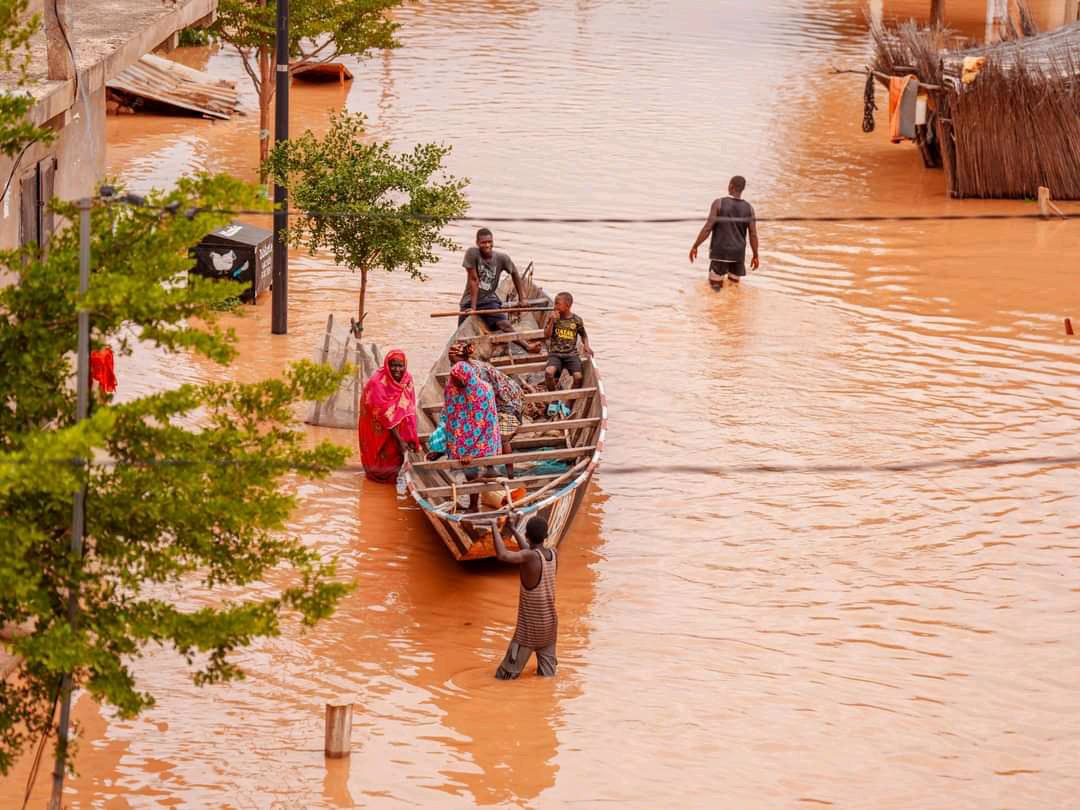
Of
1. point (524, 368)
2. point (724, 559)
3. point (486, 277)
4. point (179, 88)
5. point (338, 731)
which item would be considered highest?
point (179, 88)

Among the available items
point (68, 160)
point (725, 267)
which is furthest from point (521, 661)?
point (725, 267)

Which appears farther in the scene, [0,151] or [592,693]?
[592,693]

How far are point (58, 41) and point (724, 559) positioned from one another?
704cm

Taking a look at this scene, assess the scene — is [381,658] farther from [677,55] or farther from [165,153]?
[677,55]

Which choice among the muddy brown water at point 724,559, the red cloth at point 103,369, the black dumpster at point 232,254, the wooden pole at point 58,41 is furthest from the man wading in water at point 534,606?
the black dumpster at point 232,254

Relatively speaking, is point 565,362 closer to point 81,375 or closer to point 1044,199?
point 81,375

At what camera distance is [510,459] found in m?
12.8

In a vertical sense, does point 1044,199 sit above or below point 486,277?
above

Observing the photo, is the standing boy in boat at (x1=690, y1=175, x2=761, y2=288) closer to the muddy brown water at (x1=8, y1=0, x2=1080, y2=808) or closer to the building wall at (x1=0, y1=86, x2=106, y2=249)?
the muddy brown water at (x1=8, y1=0, x2=1080, y2=808)

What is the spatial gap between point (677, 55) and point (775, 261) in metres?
16.6

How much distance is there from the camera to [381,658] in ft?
37.0

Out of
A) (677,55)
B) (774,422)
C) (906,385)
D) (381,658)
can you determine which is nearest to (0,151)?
(381,658)

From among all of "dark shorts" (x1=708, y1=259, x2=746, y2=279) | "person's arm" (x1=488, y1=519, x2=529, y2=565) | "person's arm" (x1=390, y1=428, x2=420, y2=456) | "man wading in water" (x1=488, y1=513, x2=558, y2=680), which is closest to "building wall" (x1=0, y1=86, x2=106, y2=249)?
"person's arm" (x1=390, y1=428, x2=420, y2=456)

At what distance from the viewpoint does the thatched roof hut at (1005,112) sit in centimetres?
2317
